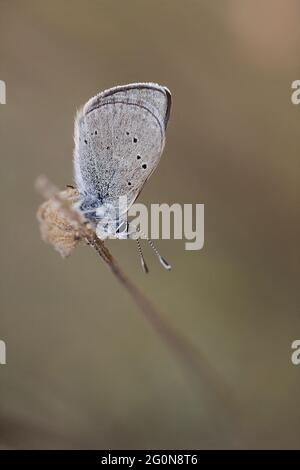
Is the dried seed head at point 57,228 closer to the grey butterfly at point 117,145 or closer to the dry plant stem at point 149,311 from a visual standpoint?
the dry plant stem at point 149,311

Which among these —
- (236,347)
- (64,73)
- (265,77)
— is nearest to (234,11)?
(265,77)

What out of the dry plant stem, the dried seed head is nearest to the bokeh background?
the dry plant stem

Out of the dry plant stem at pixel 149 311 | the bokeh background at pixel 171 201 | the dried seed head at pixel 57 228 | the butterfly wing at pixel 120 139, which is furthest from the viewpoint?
the bokeh background at pixel 171 201

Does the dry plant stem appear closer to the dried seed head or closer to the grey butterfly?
the dried seed head

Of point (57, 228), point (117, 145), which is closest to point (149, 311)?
point (57, 228)

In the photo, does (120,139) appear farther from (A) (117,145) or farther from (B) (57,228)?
(B) (57,228)

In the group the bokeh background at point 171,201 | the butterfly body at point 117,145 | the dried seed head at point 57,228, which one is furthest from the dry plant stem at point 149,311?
the bokeh background at point 171,201
